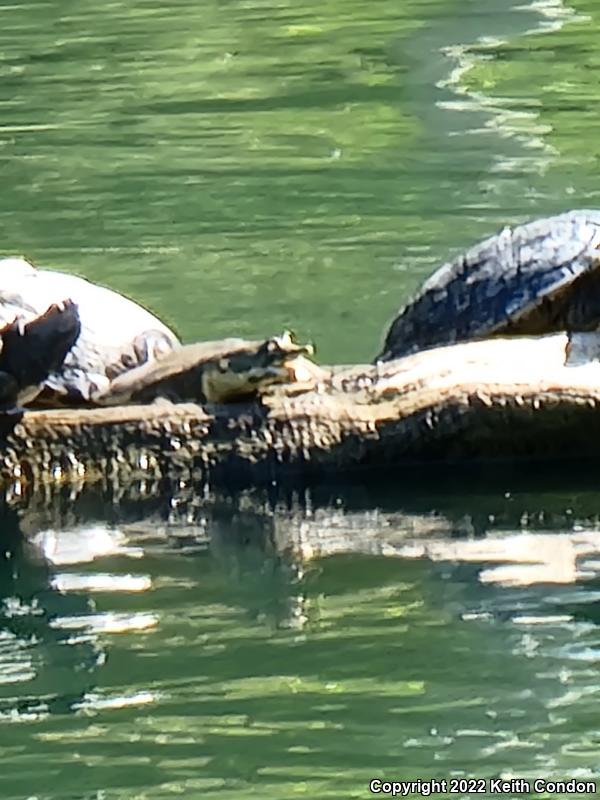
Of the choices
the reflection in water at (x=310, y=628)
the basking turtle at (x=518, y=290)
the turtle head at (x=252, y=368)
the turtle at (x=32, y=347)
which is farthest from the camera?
the basking turtle at (x=518, y=290)

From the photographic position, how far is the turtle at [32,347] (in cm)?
666

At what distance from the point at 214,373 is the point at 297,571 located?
2.37ft

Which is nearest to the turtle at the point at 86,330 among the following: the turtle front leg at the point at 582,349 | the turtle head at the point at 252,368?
the turtle head at the point at 252,368

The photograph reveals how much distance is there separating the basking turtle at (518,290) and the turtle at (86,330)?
2.58ft

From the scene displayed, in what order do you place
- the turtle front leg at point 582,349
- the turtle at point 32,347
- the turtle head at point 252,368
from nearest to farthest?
the turtle head at point 252,368 → the turtle front leg at point 582,349 → the turtle at point 32,347

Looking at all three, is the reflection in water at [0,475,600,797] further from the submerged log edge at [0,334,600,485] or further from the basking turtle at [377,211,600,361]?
the basking turtle at [377,211,600,361]

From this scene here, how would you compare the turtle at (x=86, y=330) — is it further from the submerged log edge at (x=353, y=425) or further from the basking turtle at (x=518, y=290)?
the basking turtle at (x=518, y=290)

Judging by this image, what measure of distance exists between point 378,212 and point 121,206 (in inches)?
53.6

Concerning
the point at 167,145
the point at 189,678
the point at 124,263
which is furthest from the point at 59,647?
the point at 167,145

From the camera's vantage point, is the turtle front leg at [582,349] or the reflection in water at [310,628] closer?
the reflection in water at [310,628]

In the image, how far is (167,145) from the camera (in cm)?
1245

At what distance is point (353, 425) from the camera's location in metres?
6.55

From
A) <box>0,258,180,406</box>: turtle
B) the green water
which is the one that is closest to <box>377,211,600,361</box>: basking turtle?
the green water

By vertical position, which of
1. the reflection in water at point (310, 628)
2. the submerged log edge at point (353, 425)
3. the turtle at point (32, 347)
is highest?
the turtle at point (32, 347)
